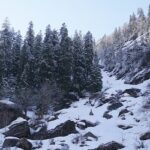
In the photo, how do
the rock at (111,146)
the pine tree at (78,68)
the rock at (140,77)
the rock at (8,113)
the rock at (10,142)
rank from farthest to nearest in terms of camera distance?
1. the pine tree at (78,68)
2. the rock at (140,77)
3. the rock at (8,113)
4. the rock at (10,142)
5. the rock at (111,146)

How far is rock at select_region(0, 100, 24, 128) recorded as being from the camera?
46.0m

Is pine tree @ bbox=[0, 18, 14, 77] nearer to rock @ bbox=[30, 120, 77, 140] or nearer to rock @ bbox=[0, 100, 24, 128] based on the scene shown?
rock @ bbox=[0, 100, 24, 128]

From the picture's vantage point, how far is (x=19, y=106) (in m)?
50.3

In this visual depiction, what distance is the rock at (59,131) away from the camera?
38.8 m

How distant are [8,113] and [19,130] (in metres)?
7.52

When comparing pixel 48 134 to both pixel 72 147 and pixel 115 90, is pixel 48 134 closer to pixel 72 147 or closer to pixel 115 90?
pixel 72 147

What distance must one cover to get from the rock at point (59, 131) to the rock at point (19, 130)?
1.05 metres

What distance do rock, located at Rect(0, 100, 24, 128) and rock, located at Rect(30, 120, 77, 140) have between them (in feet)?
24.4

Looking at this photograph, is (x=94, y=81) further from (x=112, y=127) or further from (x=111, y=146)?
(x=111, y=146)

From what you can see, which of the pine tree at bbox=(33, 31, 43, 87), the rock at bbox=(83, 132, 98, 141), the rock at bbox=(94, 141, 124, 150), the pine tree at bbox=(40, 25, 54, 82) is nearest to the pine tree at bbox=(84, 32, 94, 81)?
the pine tree at bbox=(40, 25, 54, 82)

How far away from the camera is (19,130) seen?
3981 cm

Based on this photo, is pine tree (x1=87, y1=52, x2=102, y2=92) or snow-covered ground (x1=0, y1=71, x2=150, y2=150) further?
pine tree (x1=87, y1=52, x2=102, y2=92)

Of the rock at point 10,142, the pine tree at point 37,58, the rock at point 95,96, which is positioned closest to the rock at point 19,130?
the rock at point 10,142

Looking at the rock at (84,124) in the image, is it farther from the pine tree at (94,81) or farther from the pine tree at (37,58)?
the pine tree at (94,81)
